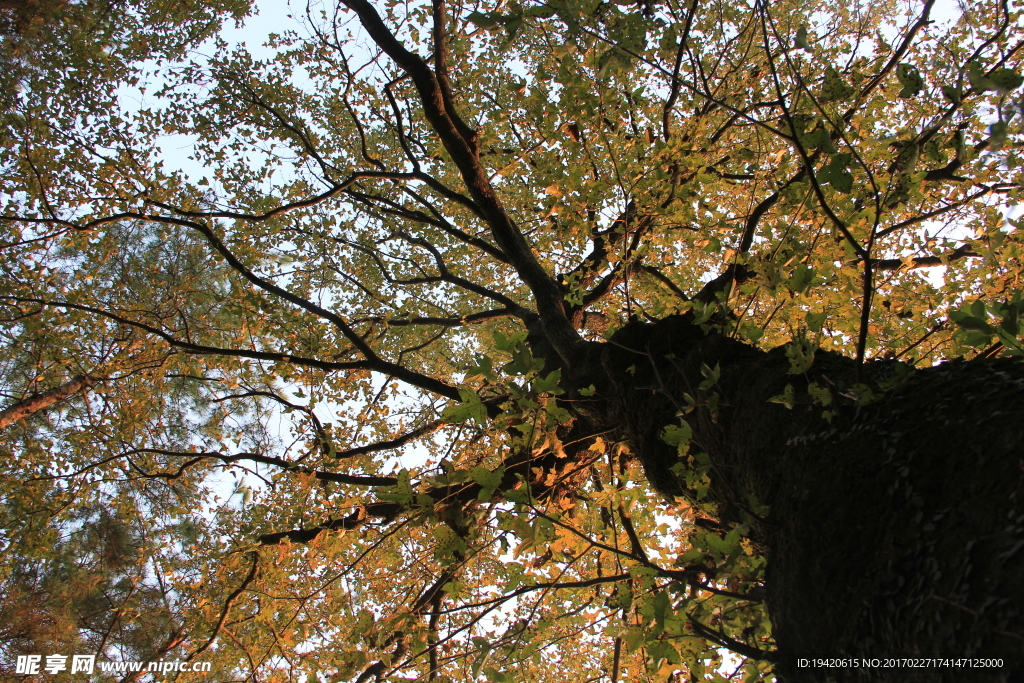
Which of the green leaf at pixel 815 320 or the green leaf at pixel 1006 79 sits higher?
the green leaf at pixel 1006 79

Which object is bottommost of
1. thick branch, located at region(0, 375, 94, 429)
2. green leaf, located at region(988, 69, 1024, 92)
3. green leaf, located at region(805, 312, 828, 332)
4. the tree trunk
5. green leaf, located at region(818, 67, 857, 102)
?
the tree trunk

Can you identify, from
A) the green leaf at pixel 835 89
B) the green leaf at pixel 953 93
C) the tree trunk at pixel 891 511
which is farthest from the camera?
the green leaf at pixel 835 89

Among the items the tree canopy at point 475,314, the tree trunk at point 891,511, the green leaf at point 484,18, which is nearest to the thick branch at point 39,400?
the tree canopy at point 475,314

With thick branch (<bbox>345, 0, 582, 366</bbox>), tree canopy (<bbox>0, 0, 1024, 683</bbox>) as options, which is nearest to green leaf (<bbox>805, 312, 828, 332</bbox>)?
tree canopy (<bbox>0, 0, 1024, 683</bbox>)

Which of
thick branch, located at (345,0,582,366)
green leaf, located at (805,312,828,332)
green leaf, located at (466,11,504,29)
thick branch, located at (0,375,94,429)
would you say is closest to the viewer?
green leaf, located at (805,312,828,332)

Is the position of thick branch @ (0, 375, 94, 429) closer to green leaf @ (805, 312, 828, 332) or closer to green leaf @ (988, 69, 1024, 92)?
green leaf @ (805, 312, 828, 332)

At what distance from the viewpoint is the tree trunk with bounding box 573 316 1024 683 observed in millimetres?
1034

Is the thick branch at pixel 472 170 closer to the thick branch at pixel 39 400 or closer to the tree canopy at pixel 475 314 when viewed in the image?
the tree canopy at pixel 475 314

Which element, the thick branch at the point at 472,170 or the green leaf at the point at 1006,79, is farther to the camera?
the thick branch at the point at 472,170

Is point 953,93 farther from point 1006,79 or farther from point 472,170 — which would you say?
point 472,170

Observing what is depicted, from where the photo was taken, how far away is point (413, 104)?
23.7 ft

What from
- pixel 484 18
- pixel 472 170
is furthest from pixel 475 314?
pixel 484 18

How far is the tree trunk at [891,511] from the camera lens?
Answer: 3.39 ft

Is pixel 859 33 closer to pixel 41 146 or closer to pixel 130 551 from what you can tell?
pixel 41 146
